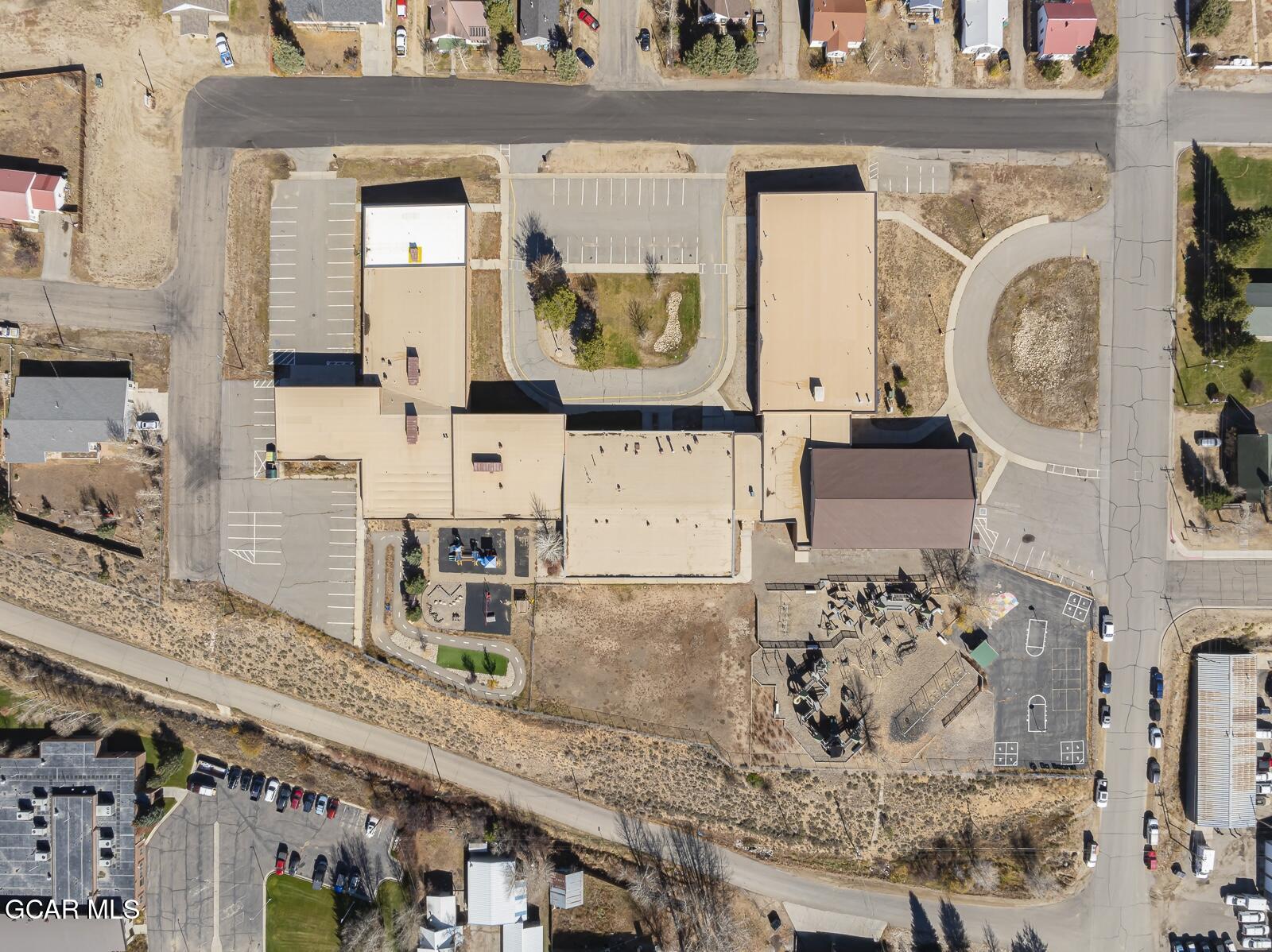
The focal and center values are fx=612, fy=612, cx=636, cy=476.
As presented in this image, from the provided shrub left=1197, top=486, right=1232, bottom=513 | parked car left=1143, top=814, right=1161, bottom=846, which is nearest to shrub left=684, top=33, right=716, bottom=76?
shrub left=1197, top=486, right=1232, bottom=513

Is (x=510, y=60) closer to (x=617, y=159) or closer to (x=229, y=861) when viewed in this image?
(x=617, y=159)

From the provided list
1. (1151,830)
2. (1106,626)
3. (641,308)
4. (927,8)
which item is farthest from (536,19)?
(1151,830)

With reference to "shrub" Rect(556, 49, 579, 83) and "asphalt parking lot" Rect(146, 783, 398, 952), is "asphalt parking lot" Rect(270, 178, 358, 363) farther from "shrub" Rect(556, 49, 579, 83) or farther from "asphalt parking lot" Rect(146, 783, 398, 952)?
"asphalt parking lot" Rect(146, 783, 398, 952)

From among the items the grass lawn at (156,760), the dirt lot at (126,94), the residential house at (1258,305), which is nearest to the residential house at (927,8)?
the residential house at (1258,305)

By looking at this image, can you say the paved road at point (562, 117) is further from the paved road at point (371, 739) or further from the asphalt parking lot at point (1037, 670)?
the paved road at point (371, 739)

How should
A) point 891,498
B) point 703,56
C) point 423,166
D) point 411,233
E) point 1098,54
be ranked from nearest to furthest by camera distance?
point 891,498 → point 411,233 → point 703,56 → point 1098,54 → point 423,166

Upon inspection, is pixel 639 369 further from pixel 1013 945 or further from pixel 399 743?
pixel 1013 945
